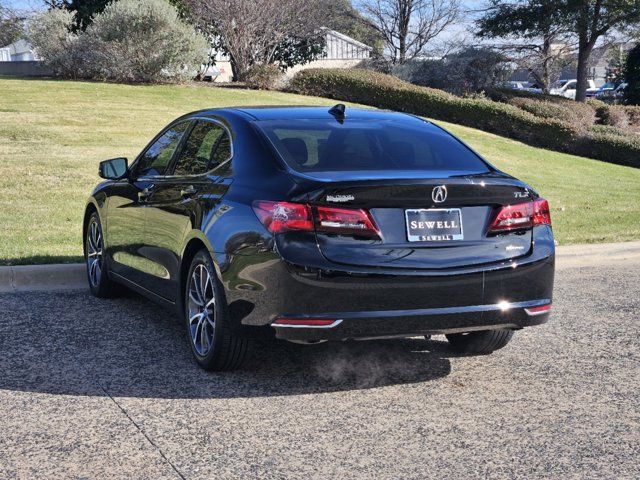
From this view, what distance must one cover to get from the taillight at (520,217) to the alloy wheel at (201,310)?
1665 millimetres

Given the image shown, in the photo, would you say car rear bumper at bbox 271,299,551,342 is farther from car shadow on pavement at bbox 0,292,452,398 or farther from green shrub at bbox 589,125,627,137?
green shrub at bbox 589,125,627,137

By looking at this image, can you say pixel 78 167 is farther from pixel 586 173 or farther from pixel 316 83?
pixel 316 83

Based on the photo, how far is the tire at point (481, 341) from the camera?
6215 mm

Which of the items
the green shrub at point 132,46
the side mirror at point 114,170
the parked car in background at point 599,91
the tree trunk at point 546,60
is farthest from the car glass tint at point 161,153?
the parked car in background at point 599,91

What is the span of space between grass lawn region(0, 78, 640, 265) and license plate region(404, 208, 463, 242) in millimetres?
4820

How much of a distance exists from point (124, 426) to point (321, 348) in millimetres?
1889

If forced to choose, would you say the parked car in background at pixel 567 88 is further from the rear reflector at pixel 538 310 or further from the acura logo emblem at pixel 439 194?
the acura logo emblem at pixel 439 194

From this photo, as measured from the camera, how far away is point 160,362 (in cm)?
602

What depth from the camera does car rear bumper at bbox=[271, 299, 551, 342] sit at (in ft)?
16.7

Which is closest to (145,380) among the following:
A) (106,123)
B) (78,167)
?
(78,167)

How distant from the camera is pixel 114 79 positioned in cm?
2819

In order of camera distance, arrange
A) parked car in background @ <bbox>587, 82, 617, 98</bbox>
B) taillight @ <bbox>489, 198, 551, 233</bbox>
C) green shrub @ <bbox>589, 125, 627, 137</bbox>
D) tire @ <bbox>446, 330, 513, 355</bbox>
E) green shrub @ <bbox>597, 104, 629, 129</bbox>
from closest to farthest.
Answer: taillight @ <bbox>489, 198, 551, 233</bbox>
tire @ <bbox>446, 330, 513, 355</bbox>
green shrub @ <bbox>589, 125, 627, 137</bbox>
green shrub @ <bbox>597, 104, 629, 129</bbox>
parked car in background @ <bbox>587, 82, 617, 98</bbox>

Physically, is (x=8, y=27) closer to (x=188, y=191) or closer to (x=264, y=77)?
(x=264, y=77)

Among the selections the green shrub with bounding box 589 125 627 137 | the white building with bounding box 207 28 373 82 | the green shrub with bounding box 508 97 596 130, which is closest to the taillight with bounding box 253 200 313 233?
the green shrub with bounding box 589 125 627 137
